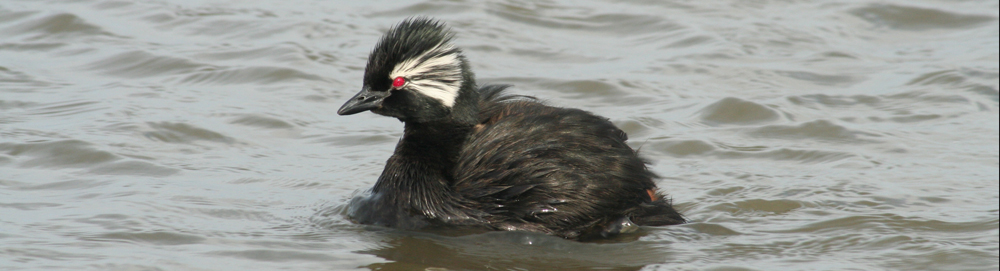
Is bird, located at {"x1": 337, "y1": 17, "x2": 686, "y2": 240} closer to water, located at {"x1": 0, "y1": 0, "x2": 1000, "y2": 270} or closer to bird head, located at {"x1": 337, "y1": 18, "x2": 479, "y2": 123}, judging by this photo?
bird head, located at {"x1": 337, "y1": 18, "x2": 479, "y2": 123}

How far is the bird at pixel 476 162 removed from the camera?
668 cm

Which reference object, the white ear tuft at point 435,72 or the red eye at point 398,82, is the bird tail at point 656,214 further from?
the red eye at point 398,82

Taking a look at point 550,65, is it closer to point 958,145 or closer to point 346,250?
point 958,145

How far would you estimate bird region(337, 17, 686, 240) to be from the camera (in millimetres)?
6680

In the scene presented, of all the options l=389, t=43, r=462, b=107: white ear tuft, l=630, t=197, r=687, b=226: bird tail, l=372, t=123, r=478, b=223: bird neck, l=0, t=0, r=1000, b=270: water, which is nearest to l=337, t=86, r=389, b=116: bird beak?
l=389, t=43, r=462, b=107: white ear tuft

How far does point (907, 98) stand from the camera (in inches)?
419

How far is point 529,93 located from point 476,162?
391 cm

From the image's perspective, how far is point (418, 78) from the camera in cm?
674

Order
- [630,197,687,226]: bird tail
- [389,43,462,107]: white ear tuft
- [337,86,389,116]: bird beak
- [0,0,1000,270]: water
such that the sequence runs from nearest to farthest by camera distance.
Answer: [0,0,1000,270]: water, [389,43,462,107]: white ear tuft, [337,86,389,116]: bird beak, [630,197,687,226]: bird tail

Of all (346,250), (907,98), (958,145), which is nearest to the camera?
(346,250)

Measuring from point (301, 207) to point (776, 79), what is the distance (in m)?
5.62

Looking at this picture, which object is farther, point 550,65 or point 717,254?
point 550,65

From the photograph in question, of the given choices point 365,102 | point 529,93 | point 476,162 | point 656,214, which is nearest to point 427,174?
point 476,162

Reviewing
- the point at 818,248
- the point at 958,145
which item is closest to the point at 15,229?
the point at 818,248
